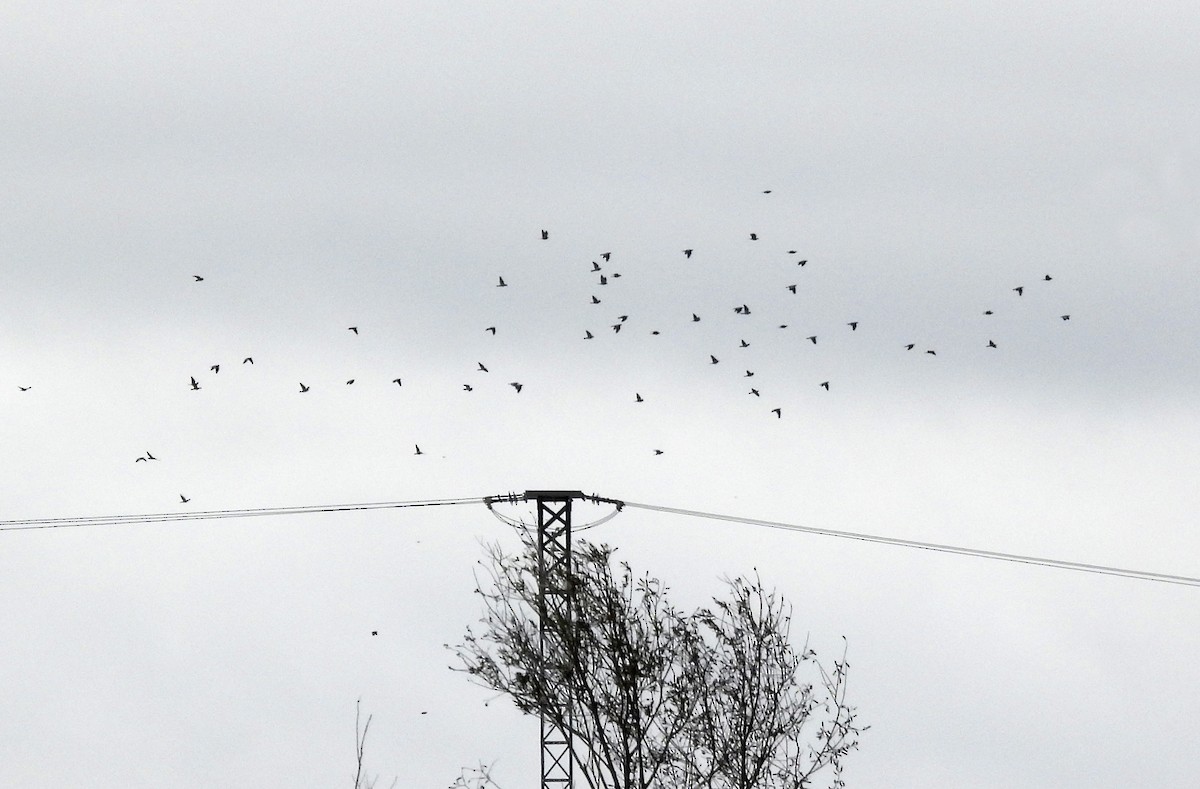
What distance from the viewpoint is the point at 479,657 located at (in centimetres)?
4769

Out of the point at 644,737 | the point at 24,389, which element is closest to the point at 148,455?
the point at 24,389

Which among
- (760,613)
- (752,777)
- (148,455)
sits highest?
(148,455)

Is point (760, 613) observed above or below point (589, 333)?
below

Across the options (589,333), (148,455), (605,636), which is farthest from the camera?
(148,455)

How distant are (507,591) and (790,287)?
10064mm

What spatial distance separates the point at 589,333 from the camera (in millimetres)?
51312

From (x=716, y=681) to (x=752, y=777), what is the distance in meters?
2.16

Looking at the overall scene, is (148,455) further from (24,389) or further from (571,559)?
(571,559)

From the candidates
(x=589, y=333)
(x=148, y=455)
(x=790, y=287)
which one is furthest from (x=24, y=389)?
(x=790, y=287)

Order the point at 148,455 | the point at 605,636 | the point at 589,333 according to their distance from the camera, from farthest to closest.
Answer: the point at 148,455
the point at 589,333
the point at 605,636

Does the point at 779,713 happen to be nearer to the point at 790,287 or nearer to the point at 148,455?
the point at 790,287

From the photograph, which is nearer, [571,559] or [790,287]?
[571,559]

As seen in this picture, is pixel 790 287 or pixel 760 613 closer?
pixel 760 613

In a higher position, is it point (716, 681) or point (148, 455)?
point (148, 455)
